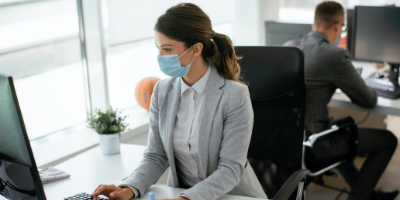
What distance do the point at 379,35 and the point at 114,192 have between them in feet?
7.12

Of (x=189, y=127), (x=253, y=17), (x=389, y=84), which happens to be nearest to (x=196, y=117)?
(x=189, y=127)

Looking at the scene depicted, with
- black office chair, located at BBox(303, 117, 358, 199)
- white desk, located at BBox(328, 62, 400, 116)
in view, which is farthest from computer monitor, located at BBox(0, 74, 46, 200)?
white desk, located at BBox(328, 62, 400, 116)

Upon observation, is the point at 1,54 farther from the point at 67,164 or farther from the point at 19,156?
the point at 19,156

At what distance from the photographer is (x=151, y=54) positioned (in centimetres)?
291

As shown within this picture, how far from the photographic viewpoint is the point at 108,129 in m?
1.88

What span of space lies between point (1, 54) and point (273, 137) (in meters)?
1.35

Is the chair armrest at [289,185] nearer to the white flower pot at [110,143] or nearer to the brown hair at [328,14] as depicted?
the white flower pot at [110,143]

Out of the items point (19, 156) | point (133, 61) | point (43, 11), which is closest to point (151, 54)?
point (133, 61)

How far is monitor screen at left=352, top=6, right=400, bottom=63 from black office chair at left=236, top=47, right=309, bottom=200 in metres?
1.36

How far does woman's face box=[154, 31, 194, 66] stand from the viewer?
1.38m

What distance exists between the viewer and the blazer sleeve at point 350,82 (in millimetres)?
2215

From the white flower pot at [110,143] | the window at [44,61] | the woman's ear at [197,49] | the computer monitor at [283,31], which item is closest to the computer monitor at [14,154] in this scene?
the woman's ear at [197,49]

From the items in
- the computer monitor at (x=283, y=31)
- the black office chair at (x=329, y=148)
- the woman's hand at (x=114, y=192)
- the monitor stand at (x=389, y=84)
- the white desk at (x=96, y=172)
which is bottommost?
the black office chair at (x=329, y=148)

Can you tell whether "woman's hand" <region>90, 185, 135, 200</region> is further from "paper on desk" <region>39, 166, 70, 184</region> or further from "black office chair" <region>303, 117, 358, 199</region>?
"black office chair" <region>303, 117, 358, 199</region>
